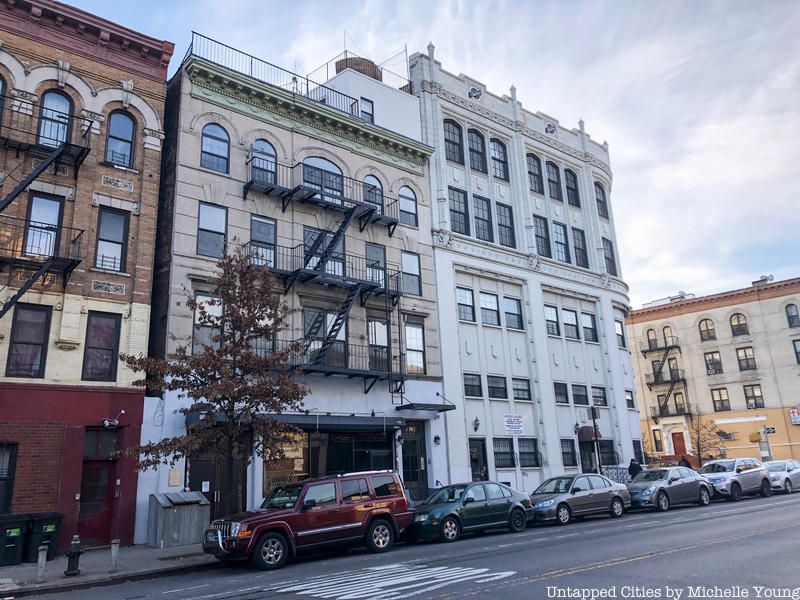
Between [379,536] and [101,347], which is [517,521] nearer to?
[379,536]

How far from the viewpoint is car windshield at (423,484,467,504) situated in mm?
17484

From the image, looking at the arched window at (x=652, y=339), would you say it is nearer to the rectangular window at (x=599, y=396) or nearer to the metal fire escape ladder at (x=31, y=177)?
the rectangular window at (x=599, y=396)

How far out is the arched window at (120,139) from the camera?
20.0 metres

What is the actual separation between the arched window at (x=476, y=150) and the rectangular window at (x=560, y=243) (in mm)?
5527

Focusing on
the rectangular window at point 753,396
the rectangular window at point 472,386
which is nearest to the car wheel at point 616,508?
the rectangular window at point 472,386

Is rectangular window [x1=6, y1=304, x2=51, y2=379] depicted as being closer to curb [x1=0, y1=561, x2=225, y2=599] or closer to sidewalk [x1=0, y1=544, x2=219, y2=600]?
sidewalk [x1=0, y1=544, x2=219, y2=600]

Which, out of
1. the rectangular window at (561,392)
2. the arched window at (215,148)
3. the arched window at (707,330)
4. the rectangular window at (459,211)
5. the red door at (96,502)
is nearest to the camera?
the red door at (96,502)

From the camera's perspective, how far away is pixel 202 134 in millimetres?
22109

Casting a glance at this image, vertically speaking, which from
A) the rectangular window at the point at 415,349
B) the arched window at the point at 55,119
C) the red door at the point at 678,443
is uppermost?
the arched window at the point at 55,119

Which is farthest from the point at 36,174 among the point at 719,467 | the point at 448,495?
the point at 719,467

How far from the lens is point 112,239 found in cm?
1933

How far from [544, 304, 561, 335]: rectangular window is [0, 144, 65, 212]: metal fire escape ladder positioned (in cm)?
2220

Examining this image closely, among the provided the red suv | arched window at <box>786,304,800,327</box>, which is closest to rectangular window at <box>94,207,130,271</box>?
the red suv

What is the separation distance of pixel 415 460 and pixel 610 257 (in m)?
19.3
